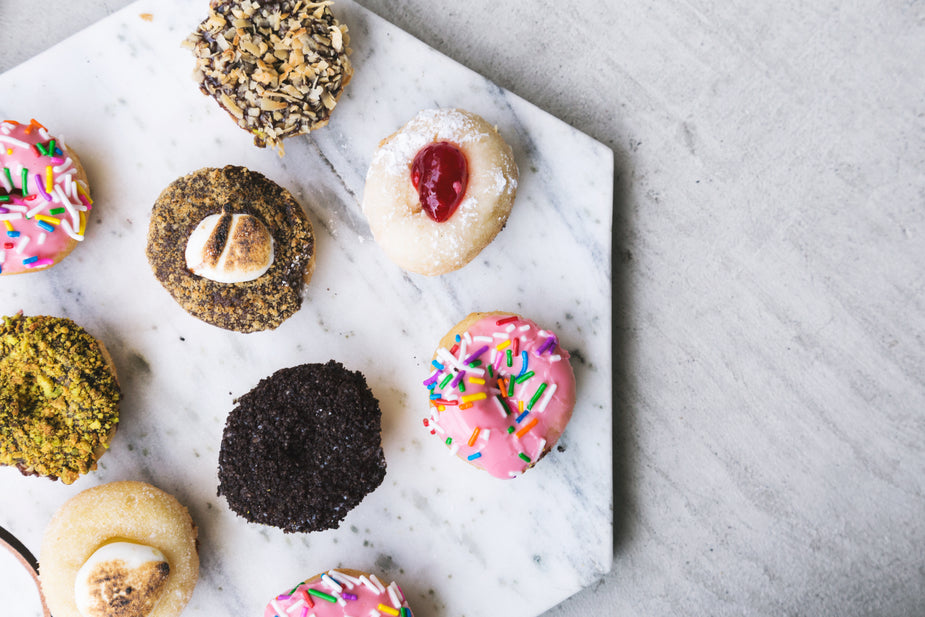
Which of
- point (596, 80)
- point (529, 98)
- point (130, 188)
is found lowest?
point (130, 188)

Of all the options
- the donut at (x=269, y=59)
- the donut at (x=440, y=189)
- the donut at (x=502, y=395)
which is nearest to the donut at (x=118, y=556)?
the donut at (x=502, y=395)

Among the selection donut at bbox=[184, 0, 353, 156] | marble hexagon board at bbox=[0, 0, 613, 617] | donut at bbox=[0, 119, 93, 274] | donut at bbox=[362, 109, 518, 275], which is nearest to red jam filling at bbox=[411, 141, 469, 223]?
donut at bbox=[362, 109, 518, 275]

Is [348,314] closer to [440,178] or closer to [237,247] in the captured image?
[237,247]

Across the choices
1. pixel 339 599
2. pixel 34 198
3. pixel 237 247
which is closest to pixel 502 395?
pixel 339 599

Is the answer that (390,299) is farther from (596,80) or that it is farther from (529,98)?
(596,80)

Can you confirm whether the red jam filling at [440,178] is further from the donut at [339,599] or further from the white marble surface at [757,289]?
the donut at [339,599]

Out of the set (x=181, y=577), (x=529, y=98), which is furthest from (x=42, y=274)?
(x=529, y=98)
